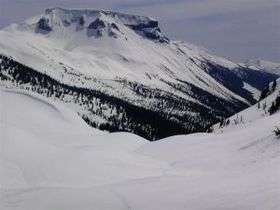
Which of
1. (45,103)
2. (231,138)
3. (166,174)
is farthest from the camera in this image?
(45,103)

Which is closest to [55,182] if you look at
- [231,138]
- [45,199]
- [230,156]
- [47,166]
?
[47,166]

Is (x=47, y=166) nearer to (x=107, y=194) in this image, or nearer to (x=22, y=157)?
(x=22, y=157)

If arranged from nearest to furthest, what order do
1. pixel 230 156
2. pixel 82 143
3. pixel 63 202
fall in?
pixel 63 202 → pixel 230 156 → pixel 82 143

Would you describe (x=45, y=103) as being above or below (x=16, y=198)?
above

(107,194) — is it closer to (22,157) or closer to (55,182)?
(55,182)

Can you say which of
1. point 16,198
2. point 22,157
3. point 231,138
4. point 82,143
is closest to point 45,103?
point 82,143

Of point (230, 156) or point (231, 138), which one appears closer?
point (230, 156)
